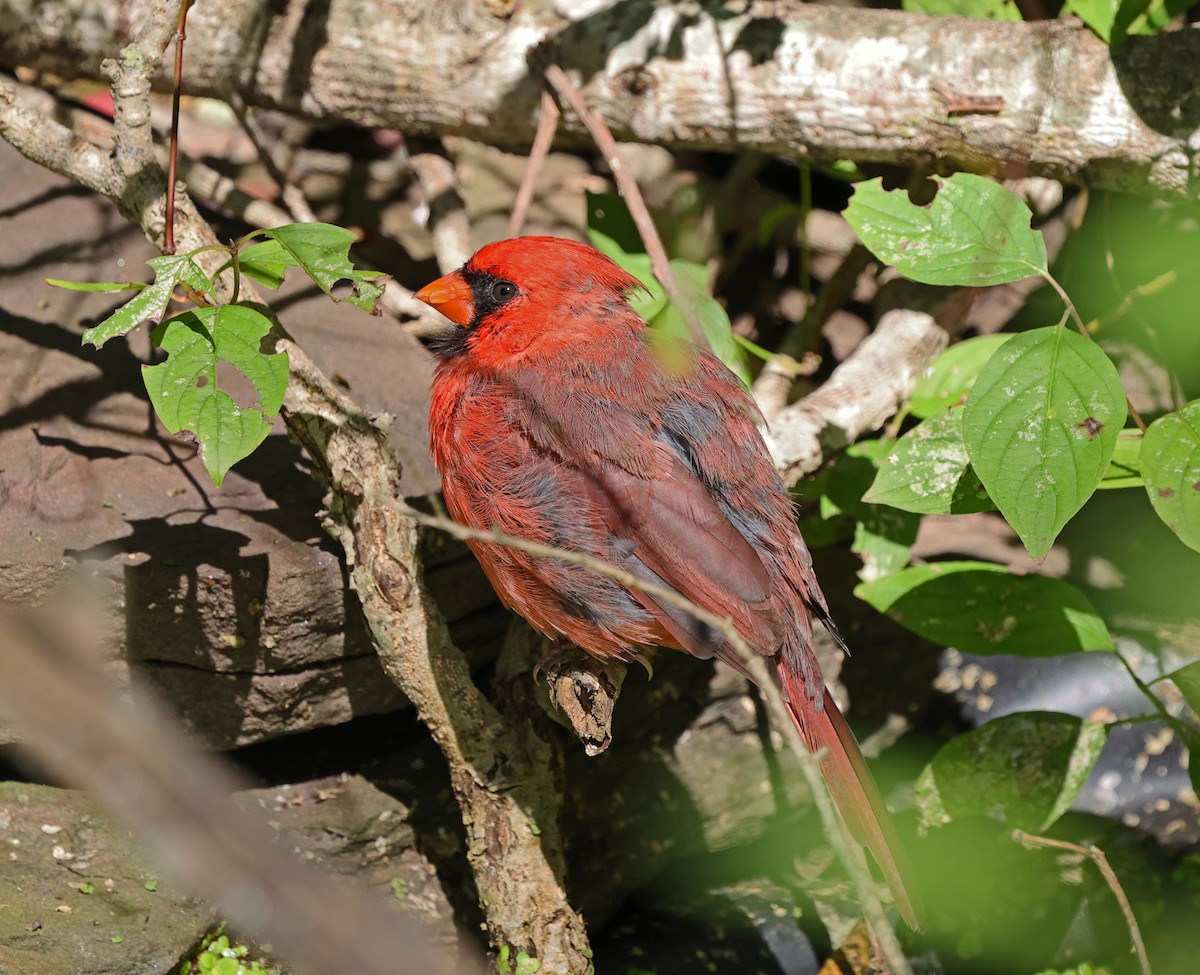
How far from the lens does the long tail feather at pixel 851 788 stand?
7.95ft

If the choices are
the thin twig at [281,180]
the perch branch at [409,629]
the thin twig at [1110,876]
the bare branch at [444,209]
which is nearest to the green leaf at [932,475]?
the thin twig at [1110,876]

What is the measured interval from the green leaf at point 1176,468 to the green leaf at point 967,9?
1686mm

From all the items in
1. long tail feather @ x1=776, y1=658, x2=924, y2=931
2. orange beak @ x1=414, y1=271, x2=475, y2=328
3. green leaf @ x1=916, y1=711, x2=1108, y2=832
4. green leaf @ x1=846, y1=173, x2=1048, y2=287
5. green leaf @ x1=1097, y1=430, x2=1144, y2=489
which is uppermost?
green leaf @ x1=846, y1=173, x2=1048, y2=287

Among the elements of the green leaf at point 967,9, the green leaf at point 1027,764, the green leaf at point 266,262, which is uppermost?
the green leaf at point 967,9

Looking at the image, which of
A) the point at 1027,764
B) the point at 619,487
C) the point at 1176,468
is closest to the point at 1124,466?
the point at 1176,468

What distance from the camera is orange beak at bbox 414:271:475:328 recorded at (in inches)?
109

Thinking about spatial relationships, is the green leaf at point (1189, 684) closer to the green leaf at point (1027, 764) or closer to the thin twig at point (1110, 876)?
the green leaf at point (1027, 764)

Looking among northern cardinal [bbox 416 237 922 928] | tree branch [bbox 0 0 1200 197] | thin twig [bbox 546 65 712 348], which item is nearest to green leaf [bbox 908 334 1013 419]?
tree branch [bbox 0 0 1200 197]

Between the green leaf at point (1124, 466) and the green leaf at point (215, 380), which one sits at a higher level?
the green leaf at point (215, 380)

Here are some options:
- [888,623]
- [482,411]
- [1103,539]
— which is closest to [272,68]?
[482,411]

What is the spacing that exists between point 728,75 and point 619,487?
1516 millimetres

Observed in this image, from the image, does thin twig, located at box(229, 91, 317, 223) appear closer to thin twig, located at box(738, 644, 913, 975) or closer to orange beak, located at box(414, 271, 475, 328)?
orange beak, located at box(414, 271, 475, 328)

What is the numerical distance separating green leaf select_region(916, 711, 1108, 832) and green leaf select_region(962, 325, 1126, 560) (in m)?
0.89

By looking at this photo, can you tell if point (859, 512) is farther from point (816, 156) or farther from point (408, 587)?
point (408, 587)
